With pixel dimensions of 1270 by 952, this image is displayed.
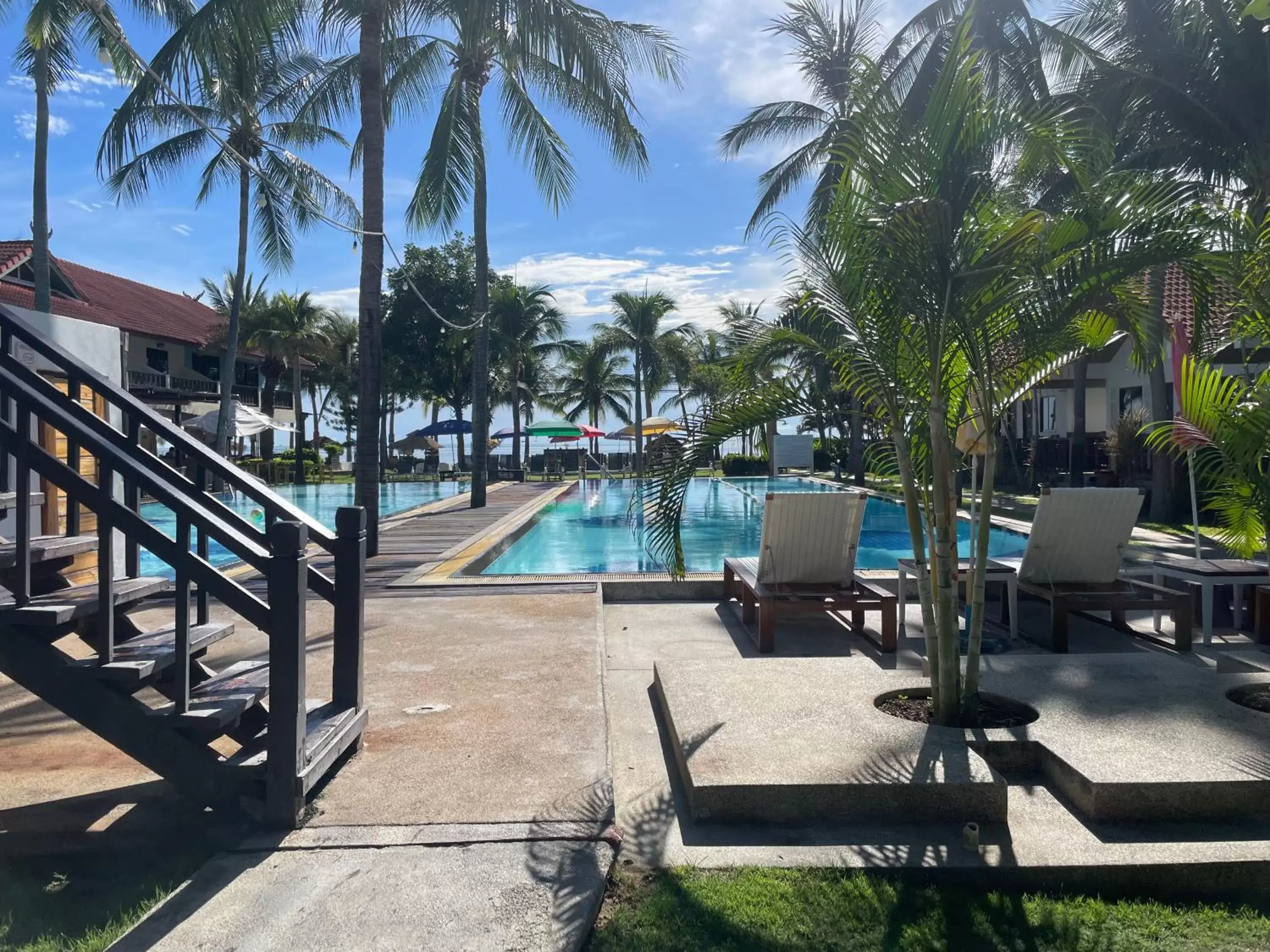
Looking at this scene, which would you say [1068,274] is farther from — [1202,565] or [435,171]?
[435,171]

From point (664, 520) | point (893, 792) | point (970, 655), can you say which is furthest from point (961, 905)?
point (664, 520)

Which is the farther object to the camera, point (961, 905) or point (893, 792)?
point (893, 792)

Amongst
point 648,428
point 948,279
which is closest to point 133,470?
point 948,279

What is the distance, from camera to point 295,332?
107 ft

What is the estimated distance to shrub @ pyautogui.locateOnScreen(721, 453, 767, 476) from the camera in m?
36.7

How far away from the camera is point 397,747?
376 centimetres

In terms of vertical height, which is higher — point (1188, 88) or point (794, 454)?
point (1188, 88)

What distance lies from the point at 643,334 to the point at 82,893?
110 ft

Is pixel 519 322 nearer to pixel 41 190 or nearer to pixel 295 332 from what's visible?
pixel 295 332

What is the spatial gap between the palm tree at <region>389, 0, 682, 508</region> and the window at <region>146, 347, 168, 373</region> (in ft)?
61.7

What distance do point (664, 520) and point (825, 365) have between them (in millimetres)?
1176

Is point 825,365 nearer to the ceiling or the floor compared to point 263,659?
nearer to the ceiling

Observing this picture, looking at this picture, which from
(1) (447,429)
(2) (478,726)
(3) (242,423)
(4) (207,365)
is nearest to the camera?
(2) (478,726)

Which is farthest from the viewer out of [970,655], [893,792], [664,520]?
[664,520]
